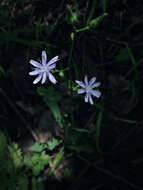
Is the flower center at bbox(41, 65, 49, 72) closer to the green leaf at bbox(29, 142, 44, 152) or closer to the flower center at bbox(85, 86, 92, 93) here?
the flower center at bbox(85, 86, 92, 93)

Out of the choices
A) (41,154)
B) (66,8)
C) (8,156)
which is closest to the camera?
(8,156)

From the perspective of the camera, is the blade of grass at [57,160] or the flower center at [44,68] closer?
the flower center at [44,68]

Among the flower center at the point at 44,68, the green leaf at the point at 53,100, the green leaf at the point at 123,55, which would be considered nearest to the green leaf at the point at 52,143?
the green leaf at the point at 53,100

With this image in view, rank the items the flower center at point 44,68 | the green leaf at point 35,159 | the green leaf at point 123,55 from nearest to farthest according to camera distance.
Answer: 1. the flower center at point 44,68
2. the green leaf at point 35,159
3. the green leaf at point 123,55

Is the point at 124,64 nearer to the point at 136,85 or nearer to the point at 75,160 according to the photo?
the point at 136,85

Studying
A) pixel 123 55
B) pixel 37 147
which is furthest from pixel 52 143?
pixel 123 55

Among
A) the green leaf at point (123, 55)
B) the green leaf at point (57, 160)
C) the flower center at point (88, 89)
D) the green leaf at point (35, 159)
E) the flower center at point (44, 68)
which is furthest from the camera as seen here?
the green leaf at point (123, 55)

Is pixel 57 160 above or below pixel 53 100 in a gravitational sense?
below

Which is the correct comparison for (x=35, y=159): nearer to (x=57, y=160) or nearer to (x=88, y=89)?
(x=57, y=160)

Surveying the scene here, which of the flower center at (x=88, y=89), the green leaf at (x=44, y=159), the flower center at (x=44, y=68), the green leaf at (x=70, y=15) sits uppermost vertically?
the green leaf at (x=70, y=15)

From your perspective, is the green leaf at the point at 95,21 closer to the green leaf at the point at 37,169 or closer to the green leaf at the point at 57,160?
the green leaf at the point at 57,160

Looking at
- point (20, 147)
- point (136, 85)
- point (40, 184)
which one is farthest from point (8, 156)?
point (136, 85)
